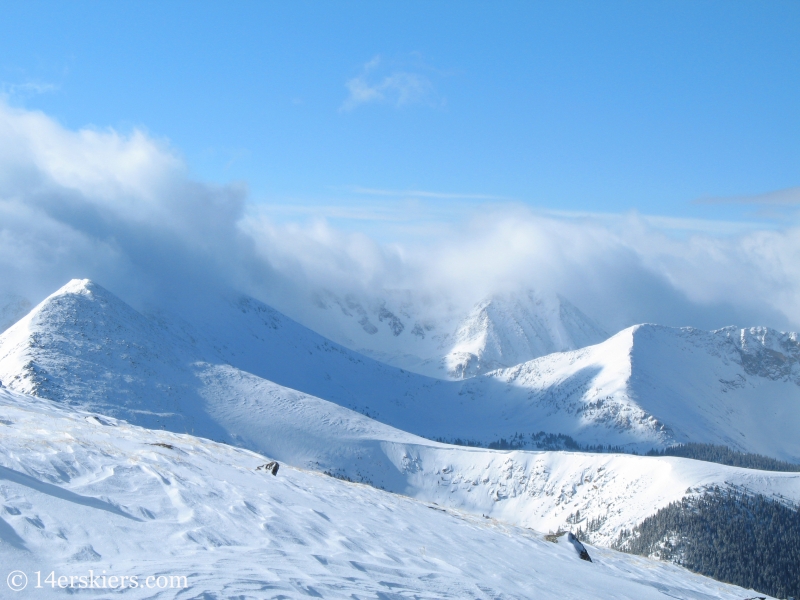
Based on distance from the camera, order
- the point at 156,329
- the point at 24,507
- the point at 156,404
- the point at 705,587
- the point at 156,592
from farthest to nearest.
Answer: the point at 156,329 < the point at 156,404 < the point at 705,587 < the point at 24,507 < the point at 156,592

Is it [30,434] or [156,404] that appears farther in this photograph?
[156,404]

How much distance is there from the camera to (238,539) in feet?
47.0

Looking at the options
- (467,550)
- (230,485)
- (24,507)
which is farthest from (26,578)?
(467,550)

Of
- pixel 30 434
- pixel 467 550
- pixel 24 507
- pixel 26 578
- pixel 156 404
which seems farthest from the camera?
pixel 156 404

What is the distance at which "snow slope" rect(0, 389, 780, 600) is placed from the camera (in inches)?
425

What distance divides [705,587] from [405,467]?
12706 centimetres

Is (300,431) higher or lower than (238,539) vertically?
lower

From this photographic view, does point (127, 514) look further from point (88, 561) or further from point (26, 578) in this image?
point (26, 578)

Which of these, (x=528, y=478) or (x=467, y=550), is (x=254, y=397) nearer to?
(x=528, y=478)

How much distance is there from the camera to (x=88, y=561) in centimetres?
1059

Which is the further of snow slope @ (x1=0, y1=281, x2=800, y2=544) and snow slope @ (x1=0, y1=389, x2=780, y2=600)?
snow slope @ (x1=0, y1=281, x2=800, y2=544)

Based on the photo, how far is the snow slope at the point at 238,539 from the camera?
10789 mm

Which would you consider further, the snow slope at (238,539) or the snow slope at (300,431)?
the snow slope at (300,431)

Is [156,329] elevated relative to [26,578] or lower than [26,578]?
elevated
